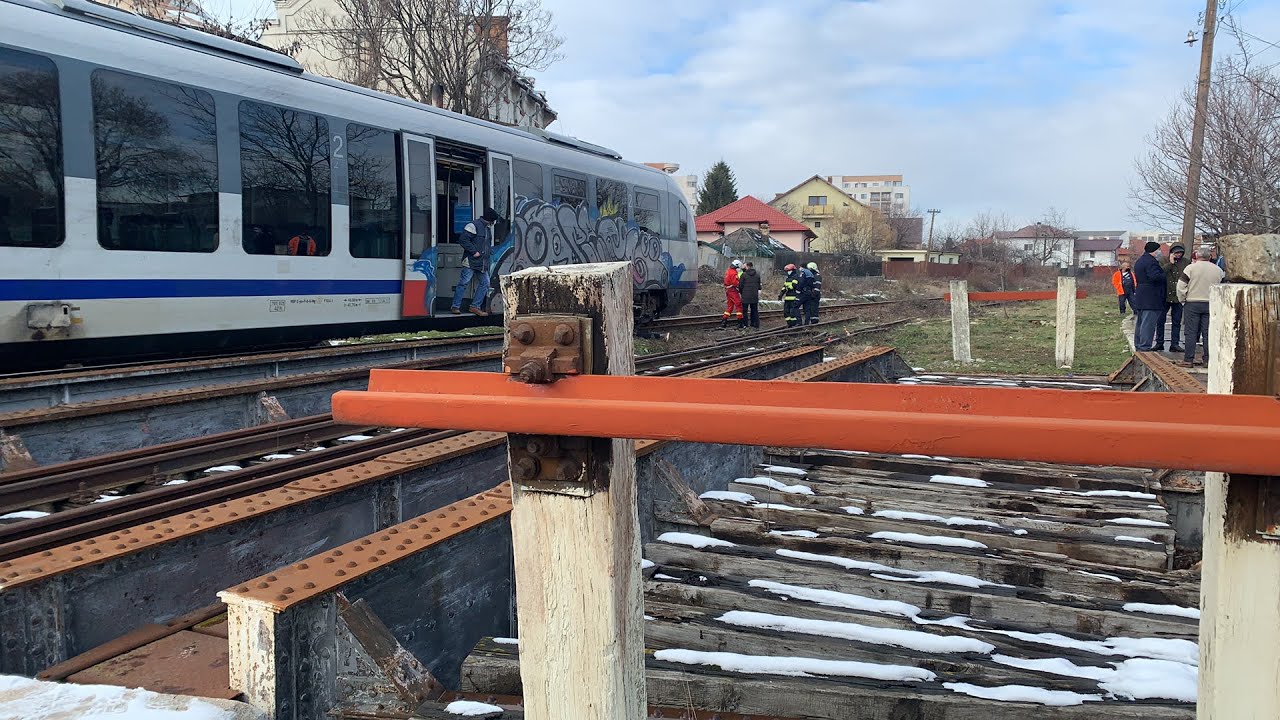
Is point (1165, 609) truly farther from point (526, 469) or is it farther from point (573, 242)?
point (573, 242)

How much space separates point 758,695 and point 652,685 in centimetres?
34

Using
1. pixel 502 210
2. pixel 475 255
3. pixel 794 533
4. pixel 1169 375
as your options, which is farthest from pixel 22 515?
pixel 502 210

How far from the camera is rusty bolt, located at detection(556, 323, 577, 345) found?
1673 millimetres

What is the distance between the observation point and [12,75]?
728cm

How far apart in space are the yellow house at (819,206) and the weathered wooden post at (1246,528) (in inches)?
3443

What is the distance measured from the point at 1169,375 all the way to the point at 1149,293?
6252 mm

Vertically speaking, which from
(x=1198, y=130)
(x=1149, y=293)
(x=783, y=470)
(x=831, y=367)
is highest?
(x=1198, y=130)

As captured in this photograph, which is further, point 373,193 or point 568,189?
point 568,189

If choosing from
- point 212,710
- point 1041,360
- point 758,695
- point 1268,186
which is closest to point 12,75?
point 212,710

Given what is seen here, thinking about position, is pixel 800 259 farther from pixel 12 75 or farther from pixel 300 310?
pixel 12 75

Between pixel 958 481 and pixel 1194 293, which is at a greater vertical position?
pixel 1194 293

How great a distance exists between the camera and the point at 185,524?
3256mm

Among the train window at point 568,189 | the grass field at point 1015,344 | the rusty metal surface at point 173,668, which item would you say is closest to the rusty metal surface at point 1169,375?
the grass field at point 1015,344

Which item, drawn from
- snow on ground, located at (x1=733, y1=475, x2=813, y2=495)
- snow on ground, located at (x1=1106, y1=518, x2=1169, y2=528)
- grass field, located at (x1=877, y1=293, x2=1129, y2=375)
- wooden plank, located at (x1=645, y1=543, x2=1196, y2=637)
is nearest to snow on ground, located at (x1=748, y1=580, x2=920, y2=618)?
wooden plank, located at (x1=645, y1=543, x2=1196, y2=637)
